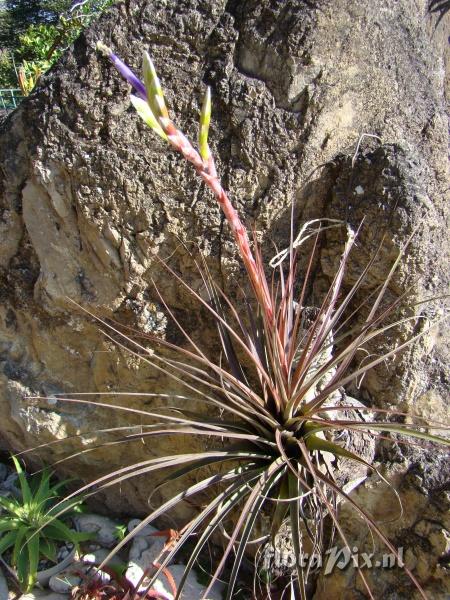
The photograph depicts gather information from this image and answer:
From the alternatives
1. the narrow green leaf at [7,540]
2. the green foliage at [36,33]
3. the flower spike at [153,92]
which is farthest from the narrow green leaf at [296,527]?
the green foliage at [36,33]

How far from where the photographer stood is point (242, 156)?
2146mm

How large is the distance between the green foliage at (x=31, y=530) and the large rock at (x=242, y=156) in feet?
3.17

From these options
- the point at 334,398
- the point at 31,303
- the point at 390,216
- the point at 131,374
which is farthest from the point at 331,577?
the point at 31,303

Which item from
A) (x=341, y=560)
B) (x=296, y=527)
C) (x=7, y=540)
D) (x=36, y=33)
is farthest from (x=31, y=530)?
(x=36, y=33)

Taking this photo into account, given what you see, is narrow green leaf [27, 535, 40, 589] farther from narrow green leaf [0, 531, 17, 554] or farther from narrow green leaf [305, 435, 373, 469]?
narrow green leaf [305, 435, 373, 469]

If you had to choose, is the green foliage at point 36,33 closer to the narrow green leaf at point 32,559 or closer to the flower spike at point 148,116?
the flower spike at point 148,116

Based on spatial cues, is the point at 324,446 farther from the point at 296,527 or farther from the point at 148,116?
the point at 148,116

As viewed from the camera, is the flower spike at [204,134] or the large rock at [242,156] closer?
the flower spike at [204,134]

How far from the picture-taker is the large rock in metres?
2.08

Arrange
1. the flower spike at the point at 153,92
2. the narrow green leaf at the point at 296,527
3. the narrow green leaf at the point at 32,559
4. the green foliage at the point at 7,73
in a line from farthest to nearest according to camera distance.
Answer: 1. the green foliage at the point at 7,73
2. the narrow green leaf at the point at 32,559
3. the narrow green leaf at the point at 296,527
4. the flower spike at the point at 153,92

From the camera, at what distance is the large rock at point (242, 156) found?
2082mm

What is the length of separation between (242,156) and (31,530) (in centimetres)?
195

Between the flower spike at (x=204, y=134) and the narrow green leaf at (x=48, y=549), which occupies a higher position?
→ the flower spike at (x=204, y=134)

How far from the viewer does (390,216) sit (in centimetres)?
203
